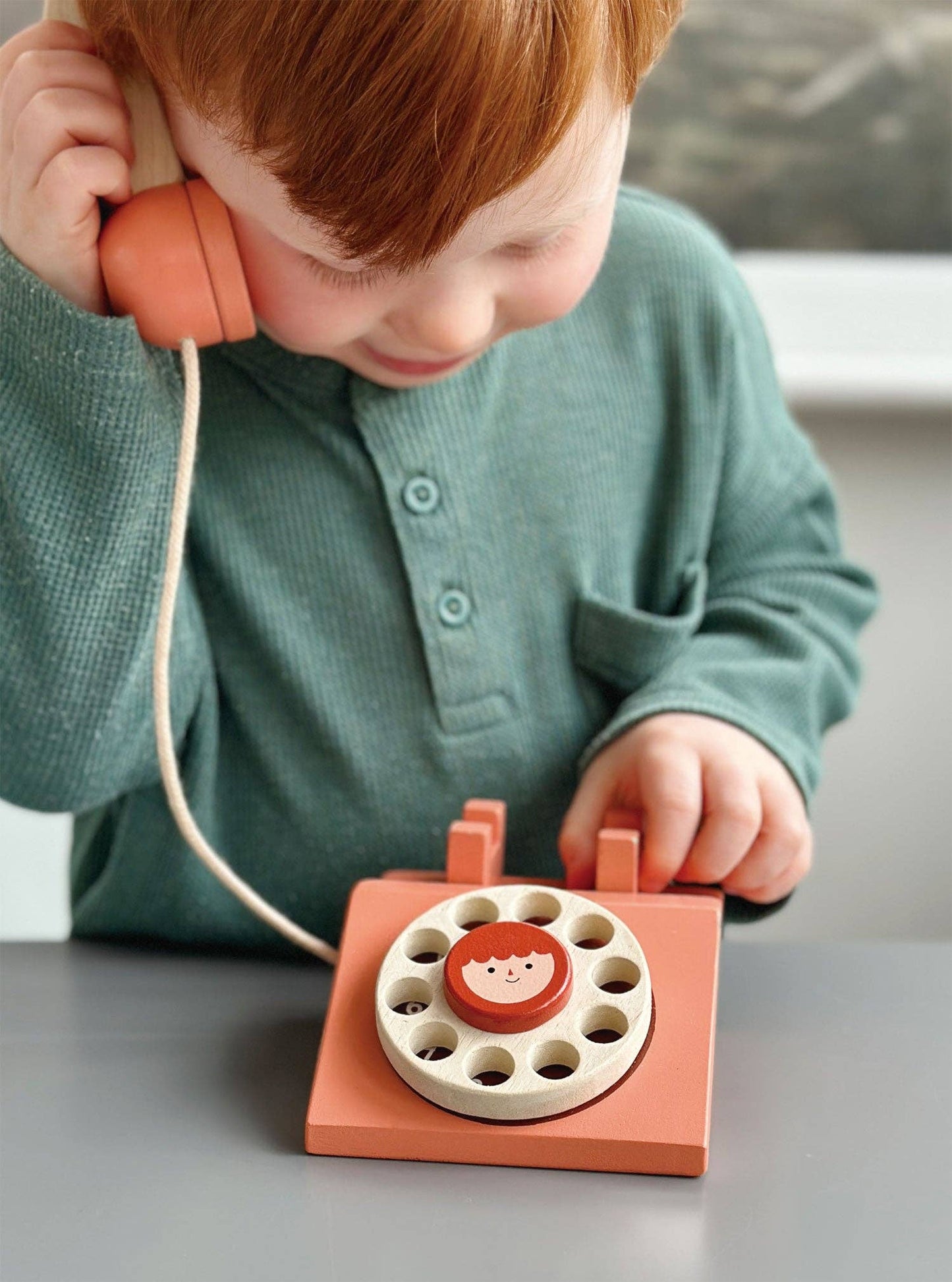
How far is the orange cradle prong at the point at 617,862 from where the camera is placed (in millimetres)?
621

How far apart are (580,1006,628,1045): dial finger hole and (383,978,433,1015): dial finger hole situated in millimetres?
59

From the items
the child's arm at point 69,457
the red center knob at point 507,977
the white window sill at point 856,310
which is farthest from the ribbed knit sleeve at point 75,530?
the white window sill at point 856,310

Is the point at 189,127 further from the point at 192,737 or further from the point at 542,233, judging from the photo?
the point at 192,737

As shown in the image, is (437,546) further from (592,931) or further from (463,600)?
(592,931)

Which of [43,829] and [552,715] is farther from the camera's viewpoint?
[43,829]

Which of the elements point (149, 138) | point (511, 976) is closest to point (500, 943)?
point (511, 976)

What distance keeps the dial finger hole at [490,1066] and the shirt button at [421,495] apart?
32 cm

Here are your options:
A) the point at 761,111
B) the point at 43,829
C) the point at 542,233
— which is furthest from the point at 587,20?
the point at 43,829

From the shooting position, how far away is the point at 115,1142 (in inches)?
21.5

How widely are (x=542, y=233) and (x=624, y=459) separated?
10.5 inches

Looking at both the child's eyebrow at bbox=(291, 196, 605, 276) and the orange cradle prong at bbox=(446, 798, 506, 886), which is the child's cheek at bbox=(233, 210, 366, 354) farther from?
the orange cradle prong at bbox=(446, 798, 506, 886)

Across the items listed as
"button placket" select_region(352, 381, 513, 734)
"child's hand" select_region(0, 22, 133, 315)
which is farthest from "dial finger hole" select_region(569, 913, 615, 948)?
"child's hand" select_region(0, 22, 133, 315)

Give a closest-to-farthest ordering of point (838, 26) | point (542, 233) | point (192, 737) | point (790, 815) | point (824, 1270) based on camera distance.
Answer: point (824, 1270)
point (542, 233)
point (790, 815)
point (192, 737)
point (838, 26)

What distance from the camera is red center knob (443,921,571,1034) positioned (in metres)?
0.53
